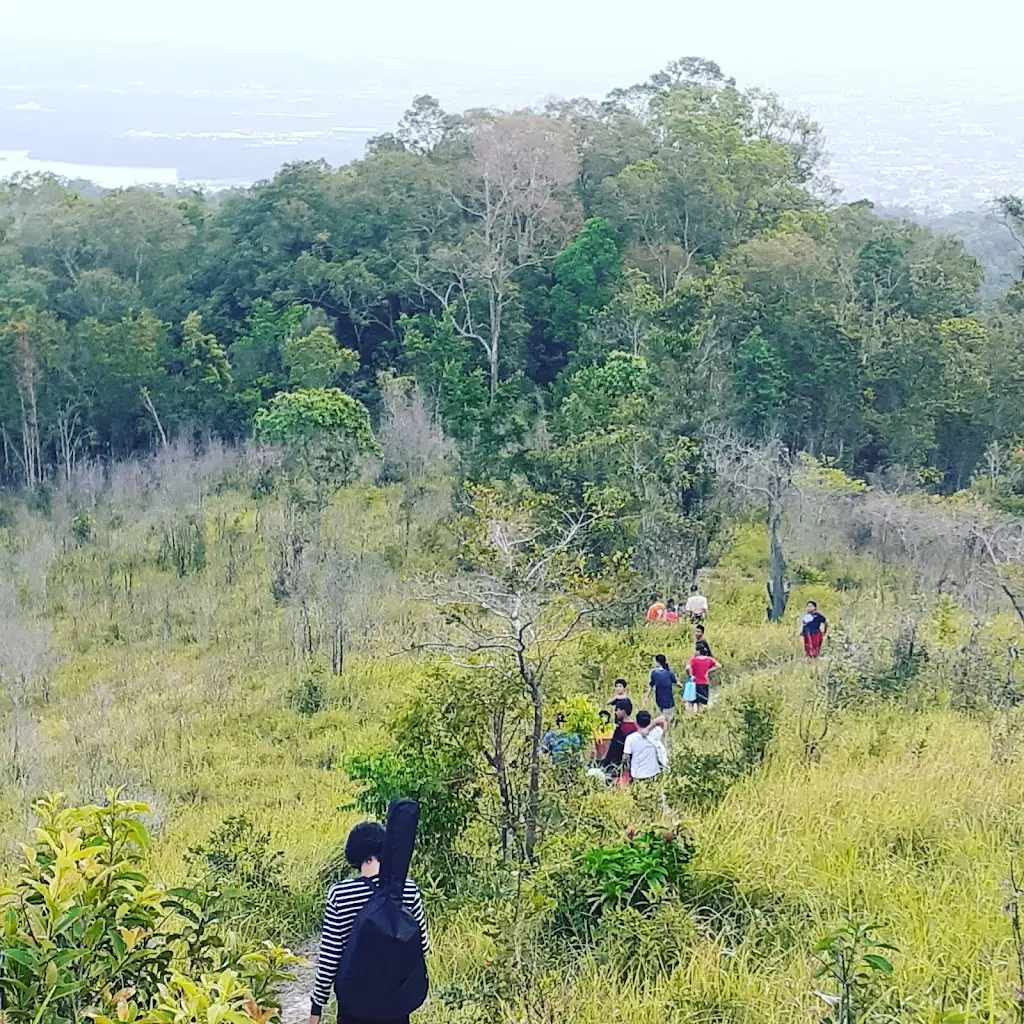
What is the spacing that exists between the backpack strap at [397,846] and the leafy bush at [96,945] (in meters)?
0.88

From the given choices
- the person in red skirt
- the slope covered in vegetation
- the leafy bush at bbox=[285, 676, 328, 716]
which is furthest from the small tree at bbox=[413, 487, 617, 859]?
the leafy bush at bbox=[285, 676, 328, 716]

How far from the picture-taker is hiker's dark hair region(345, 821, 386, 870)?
12.0ft

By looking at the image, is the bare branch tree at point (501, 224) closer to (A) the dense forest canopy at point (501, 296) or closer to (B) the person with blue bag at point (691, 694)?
(A) the dense forest canopy at point (501, 296)

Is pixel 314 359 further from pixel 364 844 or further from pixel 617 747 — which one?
pixel 364 844

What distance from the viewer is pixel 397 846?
343cm

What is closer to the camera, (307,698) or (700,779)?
(700,779)

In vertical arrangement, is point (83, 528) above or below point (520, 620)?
below

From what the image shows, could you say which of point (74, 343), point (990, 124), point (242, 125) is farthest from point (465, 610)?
point (990, 124)

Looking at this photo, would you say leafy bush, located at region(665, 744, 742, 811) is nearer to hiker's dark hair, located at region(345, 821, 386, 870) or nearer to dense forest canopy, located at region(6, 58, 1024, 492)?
hiker's dark hair, located at region(345, 821, 386, 870)

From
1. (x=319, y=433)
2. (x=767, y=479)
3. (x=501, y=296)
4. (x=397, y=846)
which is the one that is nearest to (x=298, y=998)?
(x=397, y=846)

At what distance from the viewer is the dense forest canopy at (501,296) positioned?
66.0ft

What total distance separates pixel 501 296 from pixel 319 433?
8552 millimetres

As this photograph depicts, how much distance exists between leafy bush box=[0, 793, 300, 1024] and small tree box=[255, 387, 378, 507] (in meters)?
14.3

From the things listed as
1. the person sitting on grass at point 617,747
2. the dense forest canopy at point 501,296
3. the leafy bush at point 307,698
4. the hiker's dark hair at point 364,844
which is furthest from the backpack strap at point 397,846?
the dense forest canopy at point 501,296
